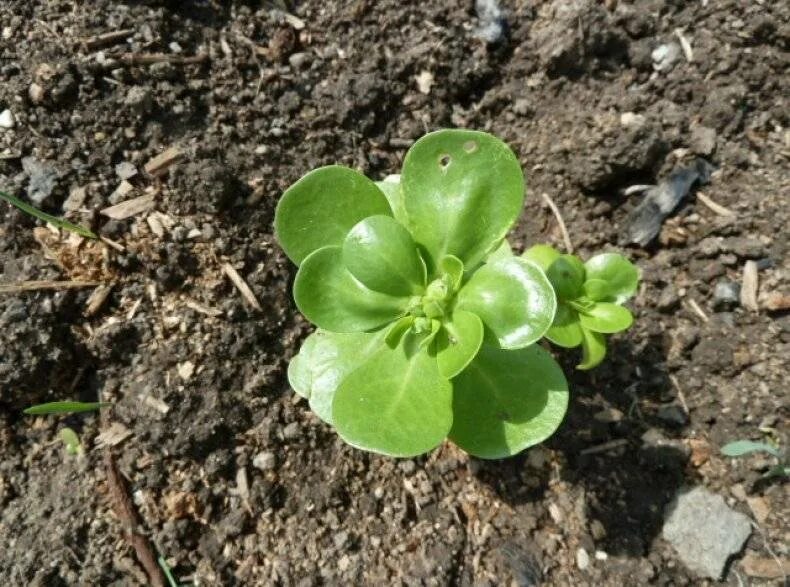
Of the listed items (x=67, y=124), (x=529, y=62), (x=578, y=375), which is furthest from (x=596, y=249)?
(x=67, y=124)

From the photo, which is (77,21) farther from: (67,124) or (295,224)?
(295,224)

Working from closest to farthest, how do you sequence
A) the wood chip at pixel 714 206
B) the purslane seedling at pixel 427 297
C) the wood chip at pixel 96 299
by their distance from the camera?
the purslane seedling at pixel 427 297, the wood chip at pixel 96 299, the wood chip at pixel 714 206

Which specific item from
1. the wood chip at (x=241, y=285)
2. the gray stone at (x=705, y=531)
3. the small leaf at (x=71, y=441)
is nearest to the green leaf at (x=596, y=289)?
the gray stone at (x=705, y=531)

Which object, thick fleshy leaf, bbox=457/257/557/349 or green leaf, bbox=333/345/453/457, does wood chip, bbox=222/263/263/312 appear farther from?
thick fleshy leaf, bbox=457/257/557/349

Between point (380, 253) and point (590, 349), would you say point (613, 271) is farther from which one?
point (380, 253)

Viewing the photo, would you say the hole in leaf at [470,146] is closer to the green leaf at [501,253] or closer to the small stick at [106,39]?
the green leaf at [501,253]

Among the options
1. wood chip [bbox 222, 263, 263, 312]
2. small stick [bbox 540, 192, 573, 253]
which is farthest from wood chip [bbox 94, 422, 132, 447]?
small stick [bbox 540, 192, 573, 253]

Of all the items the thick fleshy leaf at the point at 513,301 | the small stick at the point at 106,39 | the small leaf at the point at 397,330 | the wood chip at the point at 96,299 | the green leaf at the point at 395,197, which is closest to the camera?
the thick fleshy leaf at the point at 513,301
